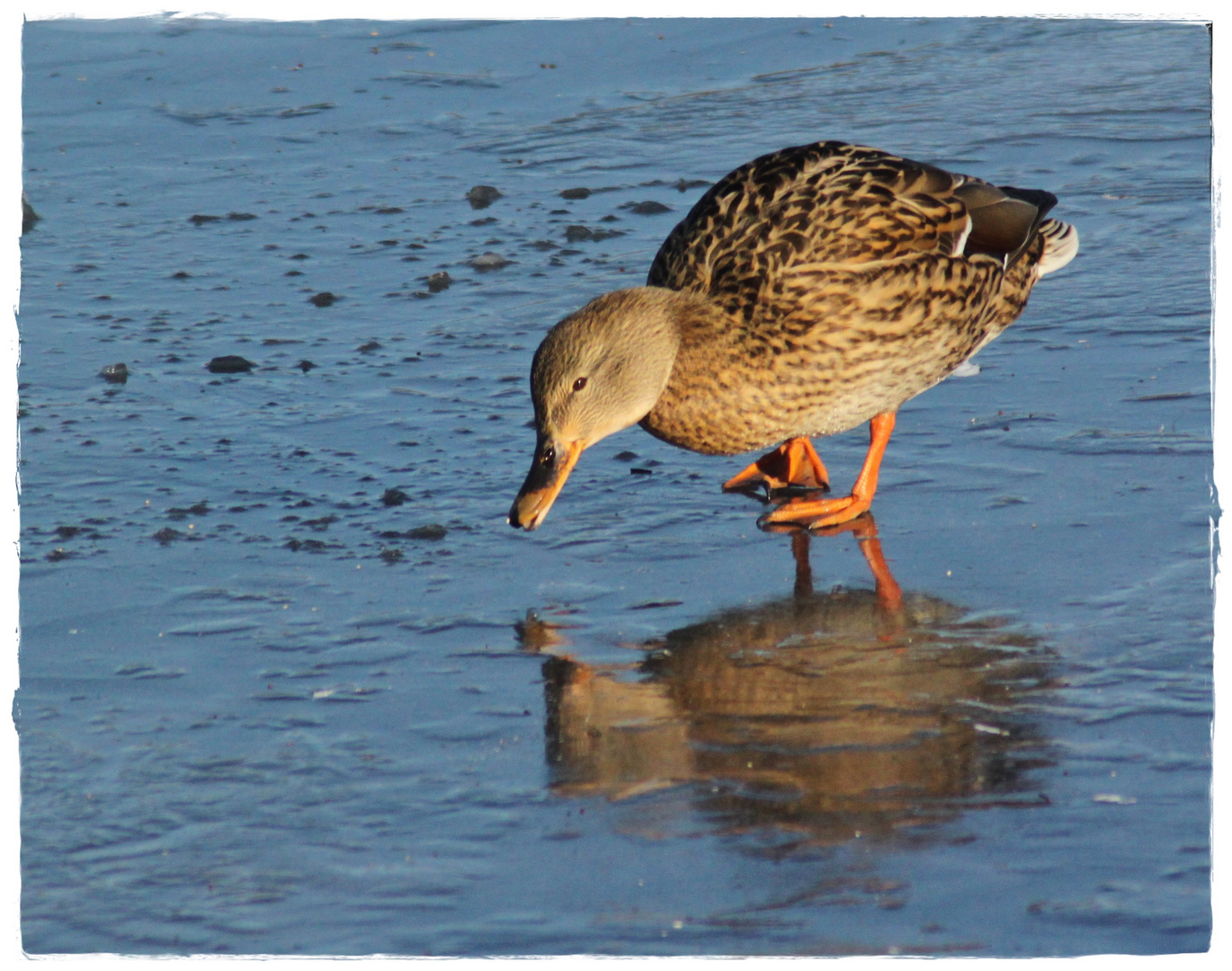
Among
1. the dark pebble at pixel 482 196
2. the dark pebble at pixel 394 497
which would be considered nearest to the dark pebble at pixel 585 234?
the dark pebble at pixel 482 196

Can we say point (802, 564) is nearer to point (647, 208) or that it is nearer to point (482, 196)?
point (647, 208)

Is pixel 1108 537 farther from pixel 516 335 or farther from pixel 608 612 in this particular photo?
pixel 516 335

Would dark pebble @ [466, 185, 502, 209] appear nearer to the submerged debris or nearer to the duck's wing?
the submerged debris

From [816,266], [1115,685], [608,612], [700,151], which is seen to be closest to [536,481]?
[608,612]

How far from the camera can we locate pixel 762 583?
14.4 ft

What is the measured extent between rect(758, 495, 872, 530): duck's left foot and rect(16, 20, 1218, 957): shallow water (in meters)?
0.06

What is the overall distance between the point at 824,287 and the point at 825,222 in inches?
9.3

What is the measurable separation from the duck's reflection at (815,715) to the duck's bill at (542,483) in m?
0.30

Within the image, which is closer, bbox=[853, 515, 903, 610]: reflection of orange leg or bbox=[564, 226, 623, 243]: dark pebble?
bbox=[853, 515, 903, 610]: reflection of orange leg

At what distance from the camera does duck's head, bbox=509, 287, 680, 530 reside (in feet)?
14.2

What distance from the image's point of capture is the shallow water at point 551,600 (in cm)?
300

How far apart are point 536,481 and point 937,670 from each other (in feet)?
3.83

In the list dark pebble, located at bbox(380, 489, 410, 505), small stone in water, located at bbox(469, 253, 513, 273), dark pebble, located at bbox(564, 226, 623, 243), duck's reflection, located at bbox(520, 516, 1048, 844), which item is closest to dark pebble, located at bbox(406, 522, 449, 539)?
dark pebble, located at bbox(380, 489, 410, 505)

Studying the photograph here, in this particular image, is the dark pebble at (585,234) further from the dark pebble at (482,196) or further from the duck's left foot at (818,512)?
the duck's left foot at (818,512)
